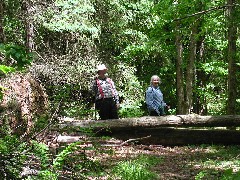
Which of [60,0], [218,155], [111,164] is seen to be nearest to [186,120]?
[218,155]

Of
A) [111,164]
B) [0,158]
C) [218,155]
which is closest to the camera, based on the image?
[0,158]

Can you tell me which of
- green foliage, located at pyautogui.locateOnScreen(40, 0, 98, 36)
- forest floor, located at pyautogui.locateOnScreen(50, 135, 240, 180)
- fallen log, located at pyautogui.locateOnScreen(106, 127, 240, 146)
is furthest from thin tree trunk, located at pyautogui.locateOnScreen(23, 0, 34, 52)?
forest floor, located at pyautogui.locateOnScreen(50, 135, 240, 180)

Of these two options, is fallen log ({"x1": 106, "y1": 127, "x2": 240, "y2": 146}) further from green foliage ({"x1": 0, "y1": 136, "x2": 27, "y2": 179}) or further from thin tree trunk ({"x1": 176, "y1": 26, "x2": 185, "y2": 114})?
green foliage ({"x1": 0, "y1": 136, "x2": 27, "y2": 179})

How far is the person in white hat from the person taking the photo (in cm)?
1016

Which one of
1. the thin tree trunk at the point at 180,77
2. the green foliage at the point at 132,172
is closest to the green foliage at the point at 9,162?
the green foliage at the point at 132,172

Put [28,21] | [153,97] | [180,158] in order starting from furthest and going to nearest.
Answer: [28,21] → [153,97] → [180,158]

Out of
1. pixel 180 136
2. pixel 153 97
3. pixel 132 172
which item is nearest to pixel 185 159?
pixel 180 136

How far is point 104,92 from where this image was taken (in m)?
10.2

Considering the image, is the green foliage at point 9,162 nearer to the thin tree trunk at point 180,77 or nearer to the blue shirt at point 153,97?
the blue shirt at point 153,97

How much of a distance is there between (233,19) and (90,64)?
6185 mm

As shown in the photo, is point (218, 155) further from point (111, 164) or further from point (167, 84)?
point (167, 84)

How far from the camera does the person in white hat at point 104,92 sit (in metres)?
10.2

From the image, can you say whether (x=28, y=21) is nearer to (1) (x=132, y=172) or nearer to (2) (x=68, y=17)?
(2) (x=68, y=17)

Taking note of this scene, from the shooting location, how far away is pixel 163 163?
26.9 ft
